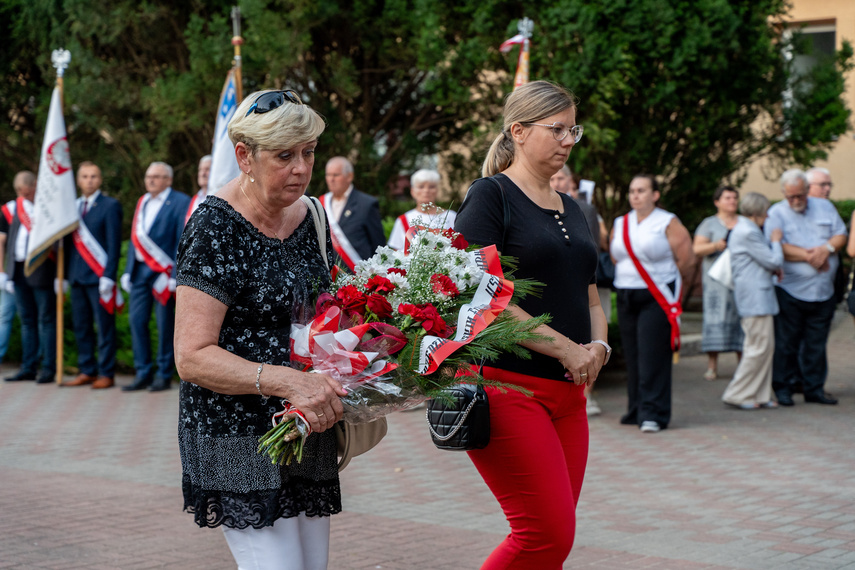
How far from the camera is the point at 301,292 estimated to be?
286cm

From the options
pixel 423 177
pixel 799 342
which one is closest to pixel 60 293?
pixel 423 177

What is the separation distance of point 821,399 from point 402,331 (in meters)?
7.66

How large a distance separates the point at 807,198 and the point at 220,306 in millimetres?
7977

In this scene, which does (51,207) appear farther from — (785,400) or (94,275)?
(785,400)

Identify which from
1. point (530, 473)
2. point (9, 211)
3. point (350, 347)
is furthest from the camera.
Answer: point (9, 211)


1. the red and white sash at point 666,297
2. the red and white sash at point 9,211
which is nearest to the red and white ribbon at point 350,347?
the red and white sash at point 666,297

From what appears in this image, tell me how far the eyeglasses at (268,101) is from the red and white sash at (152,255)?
25.5 feet

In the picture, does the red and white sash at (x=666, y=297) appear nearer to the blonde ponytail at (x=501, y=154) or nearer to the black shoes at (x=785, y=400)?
the black shoes at (x=785, y=400)

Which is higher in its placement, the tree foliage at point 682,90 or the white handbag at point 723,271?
the tree foliage at point 682,90

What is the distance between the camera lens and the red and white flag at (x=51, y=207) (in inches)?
424

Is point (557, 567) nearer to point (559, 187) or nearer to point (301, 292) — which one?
point (301, 292)

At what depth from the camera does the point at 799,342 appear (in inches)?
374

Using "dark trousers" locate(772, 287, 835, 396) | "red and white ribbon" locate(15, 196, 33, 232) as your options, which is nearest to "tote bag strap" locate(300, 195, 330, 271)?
"dark trousers" locate(772, 287, 835, 396)

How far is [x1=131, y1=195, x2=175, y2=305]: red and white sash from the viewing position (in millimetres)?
10359
